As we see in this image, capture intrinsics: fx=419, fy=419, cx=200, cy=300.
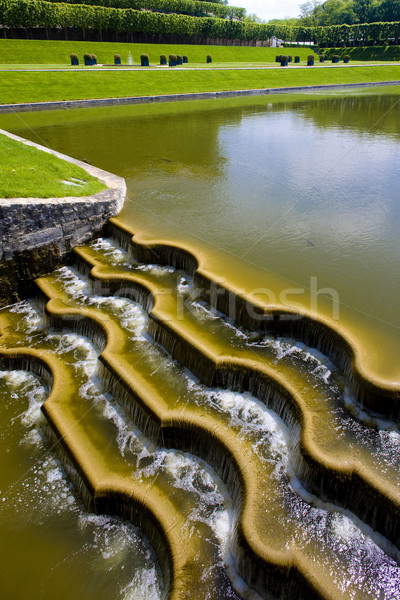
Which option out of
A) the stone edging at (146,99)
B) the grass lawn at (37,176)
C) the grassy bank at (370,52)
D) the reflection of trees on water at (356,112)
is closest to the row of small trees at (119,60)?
the stone edging at (146,99)

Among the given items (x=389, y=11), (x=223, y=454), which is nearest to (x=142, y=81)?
(x=223, y=454)

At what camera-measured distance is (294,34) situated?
249 ft

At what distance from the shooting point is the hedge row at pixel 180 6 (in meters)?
55.6

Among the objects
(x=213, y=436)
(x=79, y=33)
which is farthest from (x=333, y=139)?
(x=79, y=33)

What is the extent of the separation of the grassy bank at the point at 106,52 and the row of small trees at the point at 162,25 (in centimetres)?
351

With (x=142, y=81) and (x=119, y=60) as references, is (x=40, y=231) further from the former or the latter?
(x=119, y=60)

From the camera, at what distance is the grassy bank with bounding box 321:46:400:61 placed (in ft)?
214

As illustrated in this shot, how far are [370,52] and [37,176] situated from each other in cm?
7563

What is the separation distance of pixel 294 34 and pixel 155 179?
79.3 m

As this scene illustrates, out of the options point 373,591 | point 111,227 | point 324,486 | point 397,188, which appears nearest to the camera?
point 373,591

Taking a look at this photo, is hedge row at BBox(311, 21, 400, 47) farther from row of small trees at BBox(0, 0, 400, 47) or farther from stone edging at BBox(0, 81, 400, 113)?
stone edging at BBox(0, 81, 400, 113)

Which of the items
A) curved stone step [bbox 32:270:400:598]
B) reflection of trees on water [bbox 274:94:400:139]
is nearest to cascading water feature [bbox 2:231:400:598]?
curved stone step [bbox 32:270:400:598]

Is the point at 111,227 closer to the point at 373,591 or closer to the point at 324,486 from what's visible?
the point at 324,486

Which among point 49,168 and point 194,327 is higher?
point 49,168
